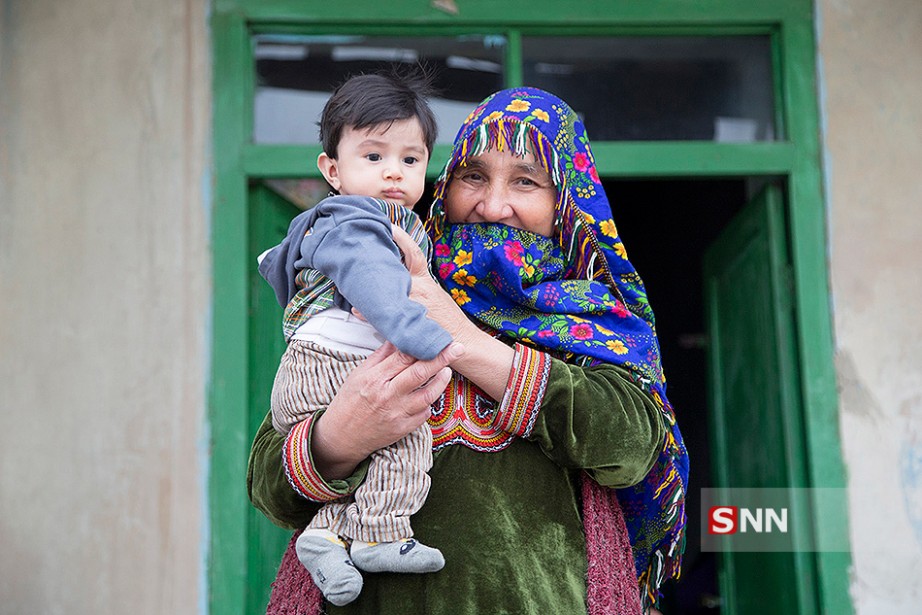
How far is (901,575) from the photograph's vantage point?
3.45m

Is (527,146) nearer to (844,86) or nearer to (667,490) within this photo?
(667,490)

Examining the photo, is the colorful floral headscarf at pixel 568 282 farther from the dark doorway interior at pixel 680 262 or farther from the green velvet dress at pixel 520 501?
the dark doorway interior at pixel 680 262

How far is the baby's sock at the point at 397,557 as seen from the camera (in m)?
1.49

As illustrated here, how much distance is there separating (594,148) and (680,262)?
9.33 ft

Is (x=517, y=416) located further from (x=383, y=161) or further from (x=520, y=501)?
(x=383, y=161)

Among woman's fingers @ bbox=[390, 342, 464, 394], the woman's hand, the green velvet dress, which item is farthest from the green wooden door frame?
woman's fingers @ bbox=[390, 342, 464, 394]

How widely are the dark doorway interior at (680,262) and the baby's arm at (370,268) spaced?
15.0 ft

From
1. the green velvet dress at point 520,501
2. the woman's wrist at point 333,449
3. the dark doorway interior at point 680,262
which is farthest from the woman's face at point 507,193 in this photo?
the dark doorway interior at point 680,262

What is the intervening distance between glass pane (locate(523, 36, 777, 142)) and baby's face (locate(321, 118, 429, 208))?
206cm

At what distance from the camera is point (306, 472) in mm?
1513

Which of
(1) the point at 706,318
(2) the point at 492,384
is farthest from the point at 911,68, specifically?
(2) the point at 492,384

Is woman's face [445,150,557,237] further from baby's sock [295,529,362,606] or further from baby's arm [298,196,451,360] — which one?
baby's sock [295,529,362,606]

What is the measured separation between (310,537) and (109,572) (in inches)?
84.3

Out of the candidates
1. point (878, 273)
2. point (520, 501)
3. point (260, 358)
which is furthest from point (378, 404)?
point (878, 273)
